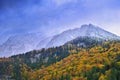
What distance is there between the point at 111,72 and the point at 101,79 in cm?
850

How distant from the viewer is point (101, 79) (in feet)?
655

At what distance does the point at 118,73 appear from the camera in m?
194

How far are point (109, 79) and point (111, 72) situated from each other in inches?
282

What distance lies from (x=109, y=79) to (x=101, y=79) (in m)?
8.86

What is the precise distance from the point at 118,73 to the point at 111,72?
198 inches

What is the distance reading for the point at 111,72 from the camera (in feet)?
647

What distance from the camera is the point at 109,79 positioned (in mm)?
191750

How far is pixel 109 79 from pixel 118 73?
312 inches
